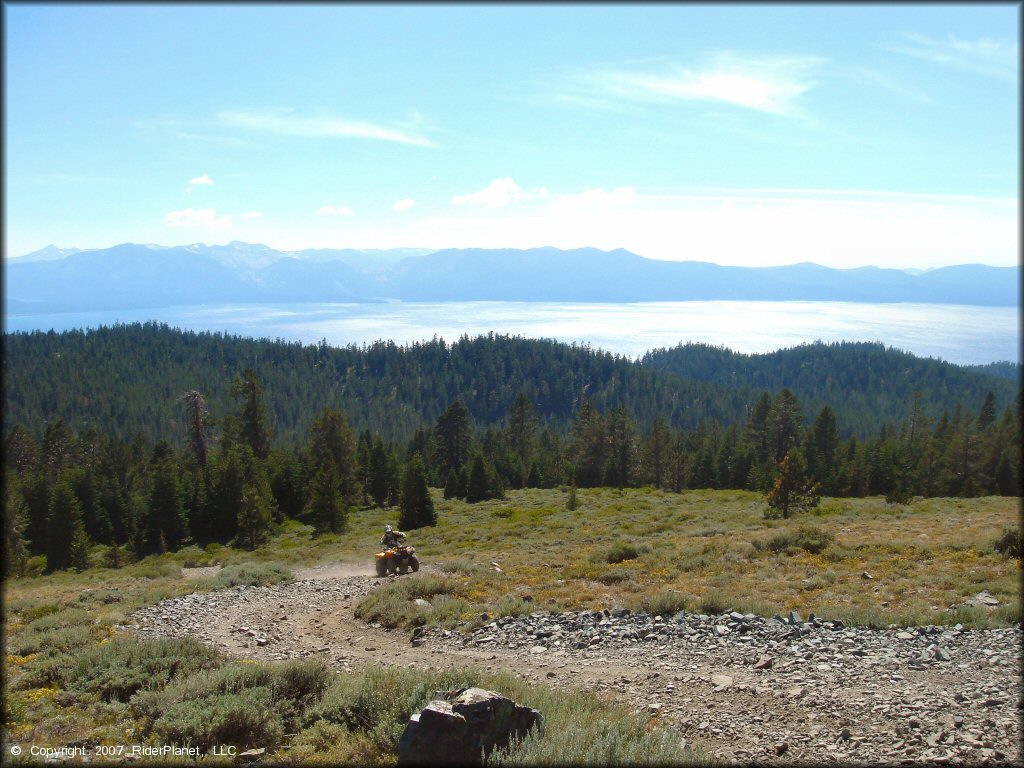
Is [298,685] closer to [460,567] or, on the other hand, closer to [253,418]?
[460,567]

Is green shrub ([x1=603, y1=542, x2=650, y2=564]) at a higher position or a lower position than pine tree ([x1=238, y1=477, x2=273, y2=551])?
higher

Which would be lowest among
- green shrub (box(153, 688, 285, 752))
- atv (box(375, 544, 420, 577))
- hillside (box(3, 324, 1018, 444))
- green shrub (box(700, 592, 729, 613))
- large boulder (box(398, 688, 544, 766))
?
hillside (box(3, 324, 1018, 444))

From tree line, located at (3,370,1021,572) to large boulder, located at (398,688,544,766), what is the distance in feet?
94.0

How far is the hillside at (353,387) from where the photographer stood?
456 feet

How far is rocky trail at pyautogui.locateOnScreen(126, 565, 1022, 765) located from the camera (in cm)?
711

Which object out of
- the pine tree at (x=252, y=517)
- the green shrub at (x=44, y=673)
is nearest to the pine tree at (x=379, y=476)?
the pine tree at (x=252, y=517)

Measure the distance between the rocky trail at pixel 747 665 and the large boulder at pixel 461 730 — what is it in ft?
9.04

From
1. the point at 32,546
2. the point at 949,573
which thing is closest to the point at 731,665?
the point at 949,573

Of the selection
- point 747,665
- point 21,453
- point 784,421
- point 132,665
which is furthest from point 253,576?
point 784,421

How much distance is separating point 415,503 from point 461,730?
31.5 metres

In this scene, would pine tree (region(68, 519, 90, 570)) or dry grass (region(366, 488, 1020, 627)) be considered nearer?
dry grass (region(366, 488, 1020, 627))

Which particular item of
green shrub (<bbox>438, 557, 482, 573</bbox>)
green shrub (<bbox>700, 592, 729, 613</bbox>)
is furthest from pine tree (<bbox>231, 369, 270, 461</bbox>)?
green shrub (<bbox>700, 592, 729, 613</bbox>)

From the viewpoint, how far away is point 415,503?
36625mm

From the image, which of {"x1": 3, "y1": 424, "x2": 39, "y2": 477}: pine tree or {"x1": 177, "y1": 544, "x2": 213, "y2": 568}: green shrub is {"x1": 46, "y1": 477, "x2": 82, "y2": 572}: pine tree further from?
{"x1": 3, "y1": 424, "x2": 39, "y2": 477}: pine tree
